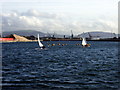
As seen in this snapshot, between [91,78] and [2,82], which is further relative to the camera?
[91,78]

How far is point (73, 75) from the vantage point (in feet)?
87.7

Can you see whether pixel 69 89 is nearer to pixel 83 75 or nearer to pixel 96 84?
pixel 96 84

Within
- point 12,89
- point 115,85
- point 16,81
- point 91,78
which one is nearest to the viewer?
point 12,89

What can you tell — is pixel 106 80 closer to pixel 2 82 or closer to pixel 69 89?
pixel 69 89

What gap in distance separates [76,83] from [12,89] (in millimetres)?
6864

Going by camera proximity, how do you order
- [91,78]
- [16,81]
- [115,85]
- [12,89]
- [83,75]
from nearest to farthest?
[12,89] < [115,85] < [16,81] < [91,78] < [83,75]

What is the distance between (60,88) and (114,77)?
28.7 ft

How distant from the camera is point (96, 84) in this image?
72.4 ft

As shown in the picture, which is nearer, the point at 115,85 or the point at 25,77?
the point at 115,85

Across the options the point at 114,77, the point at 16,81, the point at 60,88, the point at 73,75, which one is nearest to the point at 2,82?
the point at 16,81

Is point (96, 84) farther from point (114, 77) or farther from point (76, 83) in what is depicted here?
point (114, 77)

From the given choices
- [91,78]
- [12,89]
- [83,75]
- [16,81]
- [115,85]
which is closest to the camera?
[12,89]

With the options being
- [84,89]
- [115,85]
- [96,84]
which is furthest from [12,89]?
[115,85]

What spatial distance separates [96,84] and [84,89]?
2435mm
